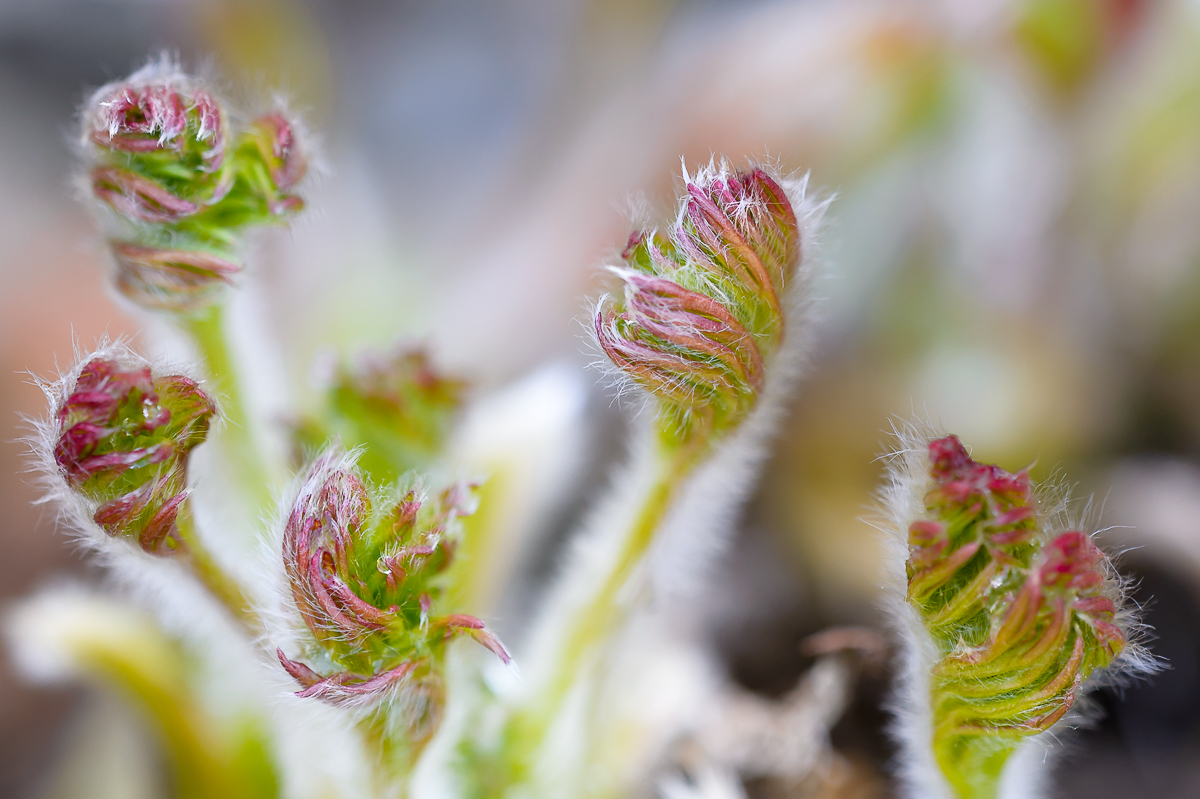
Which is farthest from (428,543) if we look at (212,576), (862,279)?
(862,279)

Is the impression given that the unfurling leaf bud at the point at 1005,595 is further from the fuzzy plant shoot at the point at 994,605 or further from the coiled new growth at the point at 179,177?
the coiled new growth at the point at 179,177

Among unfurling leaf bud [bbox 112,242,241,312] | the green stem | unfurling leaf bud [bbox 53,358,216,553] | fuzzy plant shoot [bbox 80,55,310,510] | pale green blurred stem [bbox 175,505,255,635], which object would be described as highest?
fuzzy plant shoot [bbox 80,55,310,510]

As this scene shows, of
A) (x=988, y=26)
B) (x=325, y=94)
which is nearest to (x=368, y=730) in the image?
(x=988, y=26)

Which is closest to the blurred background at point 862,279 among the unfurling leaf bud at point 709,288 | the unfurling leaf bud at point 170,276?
the unfurling leaf bud at point 170,276

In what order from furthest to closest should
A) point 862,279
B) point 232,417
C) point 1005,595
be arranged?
point 862,279 < point 232,417 < point 1005,595

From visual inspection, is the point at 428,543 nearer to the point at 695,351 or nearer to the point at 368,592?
the point at 368,592

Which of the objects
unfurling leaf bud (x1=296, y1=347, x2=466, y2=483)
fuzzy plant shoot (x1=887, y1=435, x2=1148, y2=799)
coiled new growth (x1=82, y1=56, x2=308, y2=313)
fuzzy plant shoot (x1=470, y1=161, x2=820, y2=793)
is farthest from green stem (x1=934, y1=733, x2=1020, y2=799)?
coiled new growth (x1=82, y1=56, x2=308, y2=313)

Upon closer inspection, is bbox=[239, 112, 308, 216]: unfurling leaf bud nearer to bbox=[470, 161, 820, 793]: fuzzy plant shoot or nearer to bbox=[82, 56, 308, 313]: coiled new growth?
bbox=[82, 56, 308, 313]: coiled new growth
